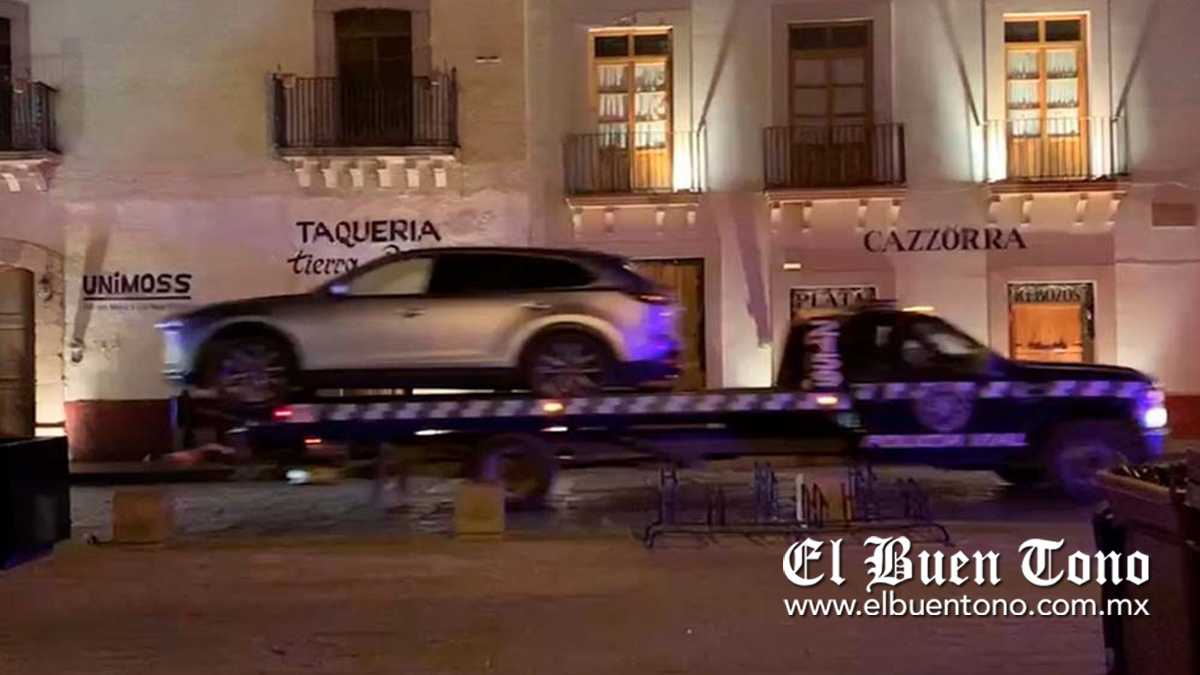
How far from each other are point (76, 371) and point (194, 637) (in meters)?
15.8

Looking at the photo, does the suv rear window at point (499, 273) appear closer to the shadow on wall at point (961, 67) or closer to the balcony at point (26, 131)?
the shadow on wall at point (961, 67)

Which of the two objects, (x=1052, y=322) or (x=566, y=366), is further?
(x=1052, y=322)

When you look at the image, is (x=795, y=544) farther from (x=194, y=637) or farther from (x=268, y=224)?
(x=268, y=224)

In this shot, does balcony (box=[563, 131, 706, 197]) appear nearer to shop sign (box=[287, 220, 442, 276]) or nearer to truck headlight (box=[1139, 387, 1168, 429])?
shop sign (box=[287, 220, 442, 276])

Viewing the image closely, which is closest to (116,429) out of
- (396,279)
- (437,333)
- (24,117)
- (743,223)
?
(24,117)

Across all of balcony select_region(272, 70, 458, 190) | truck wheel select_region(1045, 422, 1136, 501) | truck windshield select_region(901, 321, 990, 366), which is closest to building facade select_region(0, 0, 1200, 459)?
balcony select_region(272, 70, 458, 190)

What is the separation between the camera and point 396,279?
15078 mm

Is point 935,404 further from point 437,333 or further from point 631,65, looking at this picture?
point 631,65

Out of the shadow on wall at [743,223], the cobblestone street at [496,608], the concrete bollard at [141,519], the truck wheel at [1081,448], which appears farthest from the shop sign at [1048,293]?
the concrete bollard at [141,519]

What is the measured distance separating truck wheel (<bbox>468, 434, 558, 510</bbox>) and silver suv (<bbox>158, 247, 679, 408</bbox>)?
80cm

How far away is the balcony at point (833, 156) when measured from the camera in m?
23.7

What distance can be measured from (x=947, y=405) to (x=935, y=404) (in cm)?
13

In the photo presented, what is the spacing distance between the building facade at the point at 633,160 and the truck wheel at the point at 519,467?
8.52 metres

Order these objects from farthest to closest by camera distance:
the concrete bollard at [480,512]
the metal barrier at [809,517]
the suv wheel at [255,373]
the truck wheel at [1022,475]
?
1. the truck wheel at [1022,475]
2. the suv wheel at [255,373]
3. the concrete bollard at [480,512]
4. the metal barrier at [809,517]
